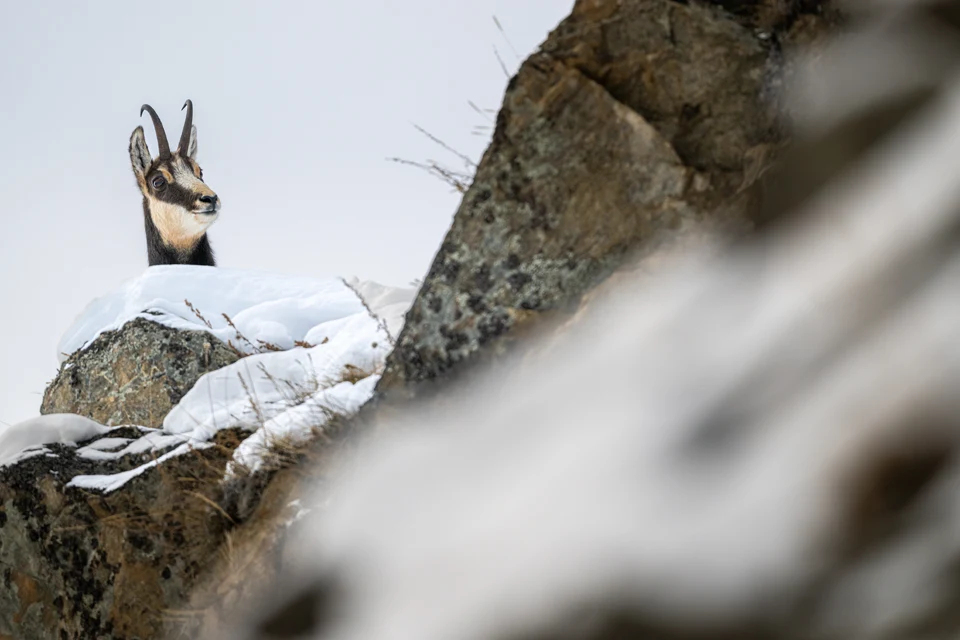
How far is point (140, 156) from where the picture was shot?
9812 millimetres

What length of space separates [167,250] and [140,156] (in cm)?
105

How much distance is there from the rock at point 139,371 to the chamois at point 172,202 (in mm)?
3122

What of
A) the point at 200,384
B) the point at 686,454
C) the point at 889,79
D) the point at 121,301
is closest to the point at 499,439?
the point at 686,454

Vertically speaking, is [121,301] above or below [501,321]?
above

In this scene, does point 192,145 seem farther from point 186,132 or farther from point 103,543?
point 103,543

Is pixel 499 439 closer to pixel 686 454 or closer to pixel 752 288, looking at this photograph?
pixel 686 454

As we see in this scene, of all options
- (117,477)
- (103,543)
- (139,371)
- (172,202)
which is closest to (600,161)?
(117,477)

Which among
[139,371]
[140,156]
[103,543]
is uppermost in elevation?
[140,156]

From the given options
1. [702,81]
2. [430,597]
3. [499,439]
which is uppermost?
[702,81]

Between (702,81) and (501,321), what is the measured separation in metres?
0.95

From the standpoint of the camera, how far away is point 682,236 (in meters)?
2.69

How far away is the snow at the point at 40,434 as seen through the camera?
13.3 feet

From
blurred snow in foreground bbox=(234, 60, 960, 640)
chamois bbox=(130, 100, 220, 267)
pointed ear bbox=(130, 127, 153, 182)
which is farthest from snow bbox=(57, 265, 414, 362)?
blurred snow in foreground bbox=(234, 60, 960, 640)

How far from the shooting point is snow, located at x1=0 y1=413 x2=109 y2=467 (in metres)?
4.04
